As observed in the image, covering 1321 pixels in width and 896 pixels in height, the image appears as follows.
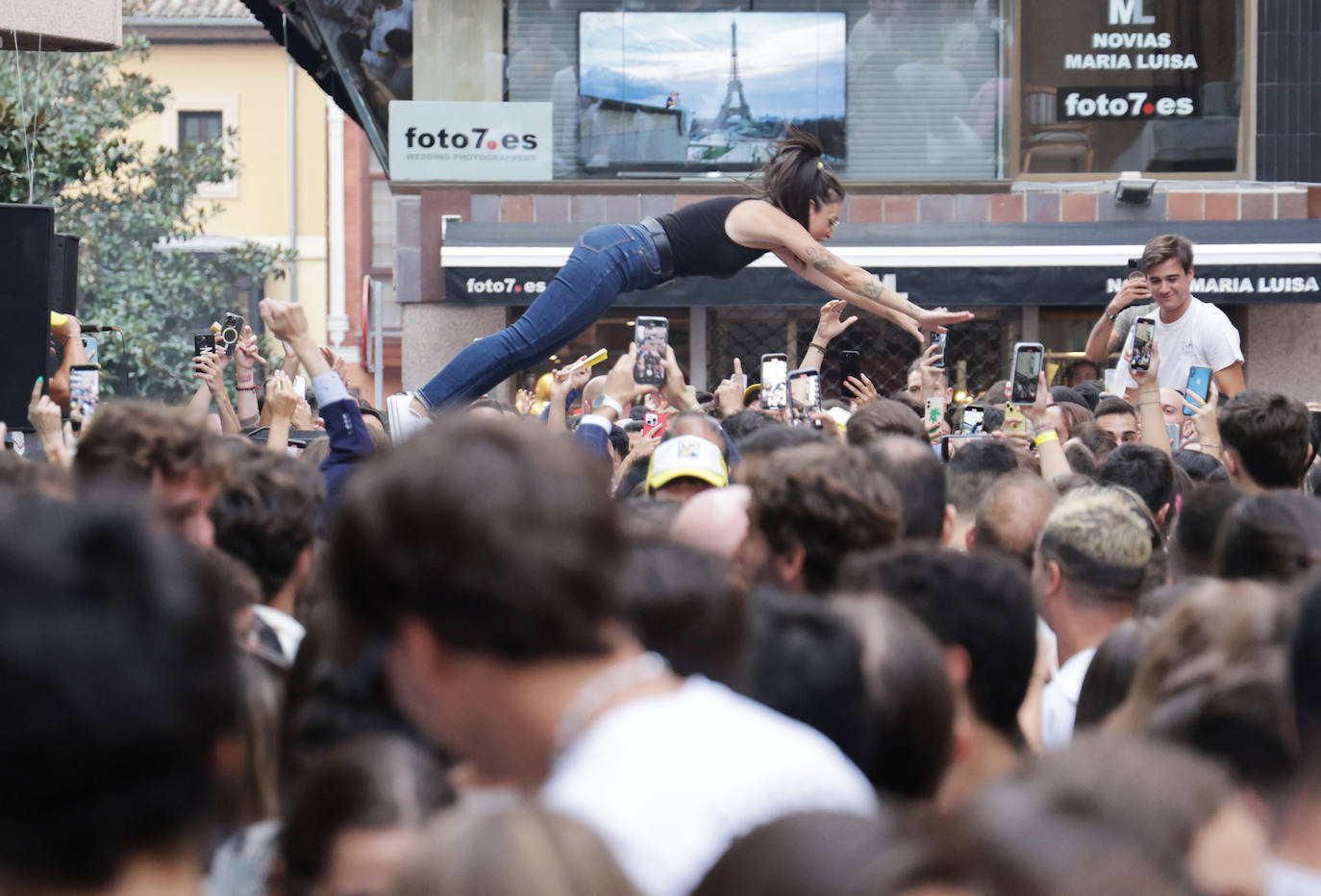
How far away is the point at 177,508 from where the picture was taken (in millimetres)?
3266

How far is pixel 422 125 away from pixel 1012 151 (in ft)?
17.4

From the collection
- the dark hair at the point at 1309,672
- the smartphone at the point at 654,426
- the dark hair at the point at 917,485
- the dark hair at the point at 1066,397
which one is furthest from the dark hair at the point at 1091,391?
the dark hair at the point at 1309,672

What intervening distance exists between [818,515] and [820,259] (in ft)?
10.1

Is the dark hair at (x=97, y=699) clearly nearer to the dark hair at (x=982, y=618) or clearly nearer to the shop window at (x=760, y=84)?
the dark hair at (x=982, y=618)

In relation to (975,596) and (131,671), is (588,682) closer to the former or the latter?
(131,671)

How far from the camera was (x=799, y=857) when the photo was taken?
128 centimetres

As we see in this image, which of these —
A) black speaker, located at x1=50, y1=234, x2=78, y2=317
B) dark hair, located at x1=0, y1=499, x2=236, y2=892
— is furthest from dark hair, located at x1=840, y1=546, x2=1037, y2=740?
black speaker, located at x1=50, y1=234, x2=78, y2=317

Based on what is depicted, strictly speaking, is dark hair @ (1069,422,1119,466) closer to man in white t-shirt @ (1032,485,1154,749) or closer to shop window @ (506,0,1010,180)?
man in white t-shirt @ (1032,485,1154,749)

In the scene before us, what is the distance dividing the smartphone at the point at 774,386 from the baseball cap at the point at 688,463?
2.51 meters

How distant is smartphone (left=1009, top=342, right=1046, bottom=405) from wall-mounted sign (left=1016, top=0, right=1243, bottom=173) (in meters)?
8.02

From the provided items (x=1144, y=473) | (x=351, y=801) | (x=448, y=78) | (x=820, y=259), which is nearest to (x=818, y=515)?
(x=351, y=801)

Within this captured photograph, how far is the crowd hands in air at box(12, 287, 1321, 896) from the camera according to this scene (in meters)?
1.28

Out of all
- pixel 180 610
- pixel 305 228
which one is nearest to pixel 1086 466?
pixel 180 610

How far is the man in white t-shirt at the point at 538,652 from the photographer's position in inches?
61.7
